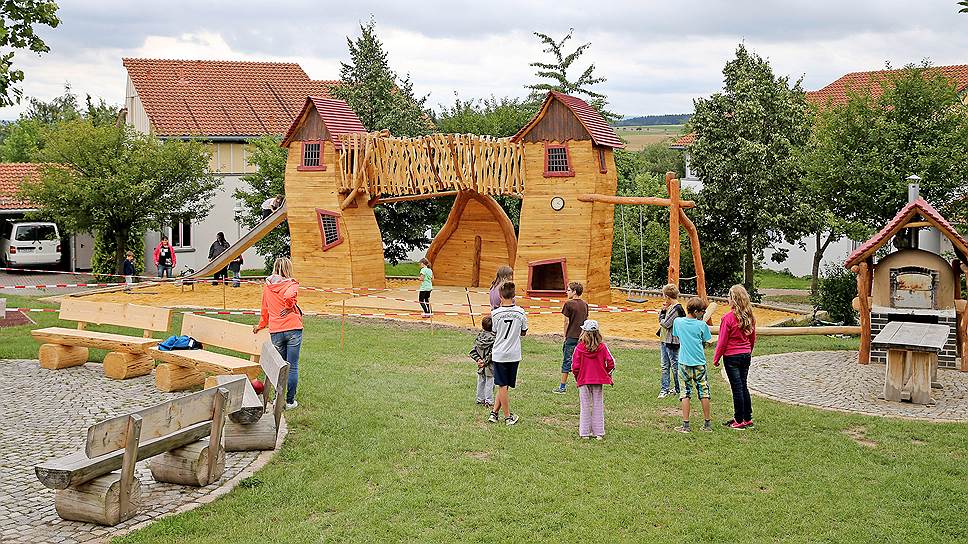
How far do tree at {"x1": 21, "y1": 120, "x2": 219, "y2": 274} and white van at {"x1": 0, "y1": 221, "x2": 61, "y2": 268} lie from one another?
4.40 m

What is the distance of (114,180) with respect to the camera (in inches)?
1161

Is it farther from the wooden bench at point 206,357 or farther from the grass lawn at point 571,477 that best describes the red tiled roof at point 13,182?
the grass lawn at point 571,477

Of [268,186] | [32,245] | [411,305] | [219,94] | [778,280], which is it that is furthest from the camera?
[219,94]

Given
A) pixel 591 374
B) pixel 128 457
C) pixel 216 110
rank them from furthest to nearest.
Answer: pixel 216 110, pixel 591 374, pixel 128 457

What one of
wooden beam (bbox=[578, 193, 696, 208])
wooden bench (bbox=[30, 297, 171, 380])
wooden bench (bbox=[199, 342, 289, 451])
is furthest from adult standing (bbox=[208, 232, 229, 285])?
wooden bench (bbox=[199, 342, 289, 451])

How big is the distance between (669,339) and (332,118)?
52.6ft

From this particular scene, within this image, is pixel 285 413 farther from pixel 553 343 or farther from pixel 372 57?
pixel 372 57

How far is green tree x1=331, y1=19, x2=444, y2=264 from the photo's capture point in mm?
32312

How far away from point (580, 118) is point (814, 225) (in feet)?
23.6

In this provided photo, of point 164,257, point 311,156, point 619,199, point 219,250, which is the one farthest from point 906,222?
point 164,257

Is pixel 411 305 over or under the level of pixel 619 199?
under

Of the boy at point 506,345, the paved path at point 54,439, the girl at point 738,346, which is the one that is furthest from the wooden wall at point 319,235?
the girl at point 738,346

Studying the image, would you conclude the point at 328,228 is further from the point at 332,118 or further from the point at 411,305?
the point at 411,305

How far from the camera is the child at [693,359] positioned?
1094cm
